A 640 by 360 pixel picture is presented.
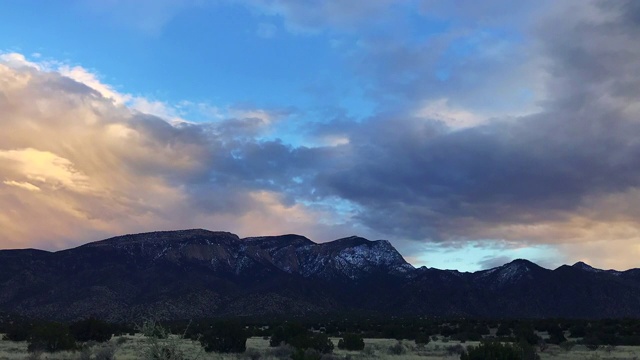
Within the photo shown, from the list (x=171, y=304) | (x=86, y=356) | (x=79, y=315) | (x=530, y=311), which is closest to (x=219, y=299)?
(x=171, y=304)

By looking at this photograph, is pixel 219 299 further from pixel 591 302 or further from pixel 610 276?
pixel 610 276

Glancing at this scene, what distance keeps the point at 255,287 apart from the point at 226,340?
121 metres

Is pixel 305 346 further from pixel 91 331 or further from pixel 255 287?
pixel 255 287

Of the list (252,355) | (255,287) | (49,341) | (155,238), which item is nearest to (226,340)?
(252,355)

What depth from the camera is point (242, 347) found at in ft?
121

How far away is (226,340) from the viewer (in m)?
37.2

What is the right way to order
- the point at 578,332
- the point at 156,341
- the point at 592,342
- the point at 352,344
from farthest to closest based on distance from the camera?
1. the point at 578,332
2. the point at 592,342
3. the point at 352,344
4. the point at 156,341

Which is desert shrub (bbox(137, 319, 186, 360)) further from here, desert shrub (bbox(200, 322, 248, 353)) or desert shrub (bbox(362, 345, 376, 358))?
desert shrub (bbox(200, 322, 248, 353))

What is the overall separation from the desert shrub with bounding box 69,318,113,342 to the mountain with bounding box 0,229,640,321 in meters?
62.7

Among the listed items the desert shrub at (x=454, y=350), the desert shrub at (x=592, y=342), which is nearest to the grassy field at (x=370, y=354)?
the desert shrub at (x=454, y=350)

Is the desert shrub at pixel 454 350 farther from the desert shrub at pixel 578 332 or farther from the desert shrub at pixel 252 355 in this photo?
the desert shrub at pixel 578 332

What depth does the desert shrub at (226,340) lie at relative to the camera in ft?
122

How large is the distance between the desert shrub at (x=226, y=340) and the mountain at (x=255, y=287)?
72.9 metres

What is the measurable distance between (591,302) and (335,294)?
217ft
